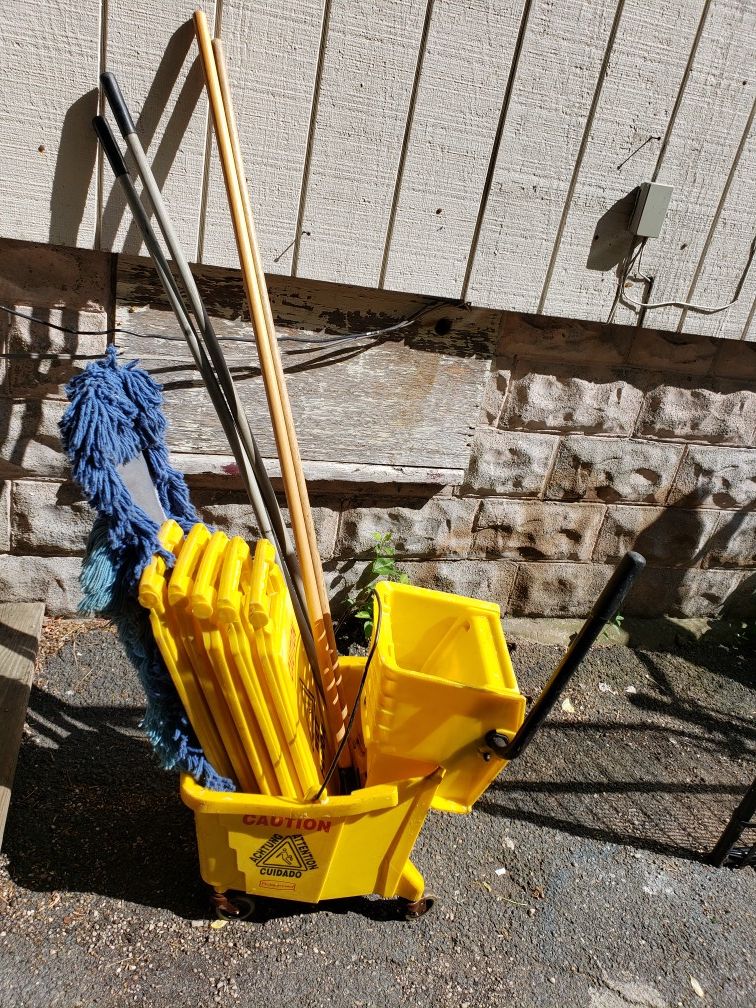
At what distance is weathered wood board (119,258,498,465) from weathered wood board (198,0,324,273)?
0.47 feet

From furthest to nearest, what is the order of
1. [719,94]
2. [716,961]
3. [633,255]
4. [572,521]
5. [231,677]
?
[572,521], [633,255], [719,94], [716,961], [231,677]

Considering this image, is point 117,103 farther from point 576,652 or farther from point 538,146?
point 576,652

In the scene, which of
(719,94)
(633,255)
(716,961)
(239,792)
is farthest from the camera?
(633,255)

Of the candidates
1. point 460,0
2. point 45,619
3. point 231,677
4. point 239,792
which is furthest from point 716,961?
point 460,0

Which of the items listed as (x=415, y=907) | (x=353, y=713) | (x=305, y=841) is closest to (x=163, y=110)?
(x=353, y=713)

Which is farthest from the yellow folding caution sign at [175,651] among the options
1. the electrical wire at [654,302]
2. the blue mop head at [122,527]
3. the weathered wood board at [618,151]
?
the electrical wire at [654,302]

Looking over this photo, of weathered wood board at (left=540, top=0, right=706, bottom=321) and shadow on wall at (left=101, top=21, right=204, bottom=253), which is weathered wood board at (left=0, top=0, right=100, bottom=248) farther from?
weathered wood board at (left=540, top=0, right=706, bottom=321)

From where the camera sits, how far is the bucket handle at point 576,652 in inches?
53.2

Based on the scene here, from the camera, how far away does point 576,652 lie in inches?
56.1

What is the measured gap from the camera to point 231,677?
1.44 m

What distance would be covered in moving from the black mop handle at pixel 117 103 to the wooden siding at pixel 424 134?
0.14m

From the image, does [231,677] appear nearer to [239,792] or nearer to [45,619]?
[239,792]

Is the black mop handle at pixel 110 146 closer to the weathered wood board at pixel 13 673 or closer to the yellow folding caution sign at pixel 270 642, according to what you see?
the yellow folding caution sign at pixel 270 642

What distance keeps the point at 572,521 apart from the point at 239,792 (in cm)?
181
